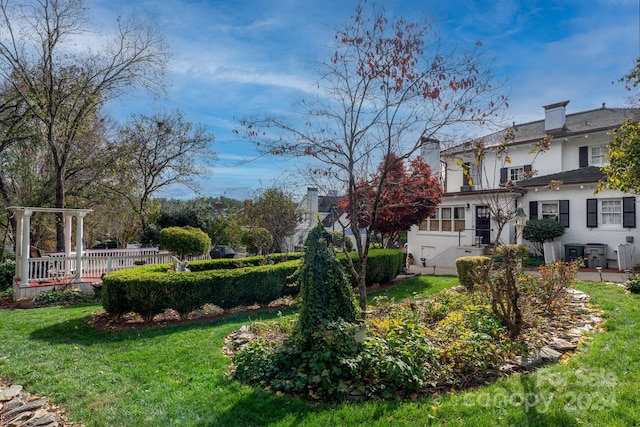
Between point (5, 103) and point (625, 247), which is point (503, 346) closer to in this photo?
point (625, 247)

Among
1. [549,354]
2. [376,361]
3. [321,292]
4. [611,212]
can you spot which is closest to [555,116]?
[611,212]

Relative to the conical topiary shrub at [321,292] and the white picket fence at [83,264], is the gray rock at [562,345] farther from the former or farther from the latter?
the white picket fence at [83,264]

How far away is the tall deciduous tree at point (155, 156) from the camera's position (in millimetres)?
17781

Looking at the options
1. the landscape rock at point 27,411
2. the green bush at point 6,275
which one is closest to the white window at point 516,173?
the landscape rock at point 27,411

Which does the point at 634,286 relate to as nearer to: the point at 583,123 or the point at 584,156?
the point at 584,156

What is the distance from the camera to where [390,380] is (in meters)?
3.78

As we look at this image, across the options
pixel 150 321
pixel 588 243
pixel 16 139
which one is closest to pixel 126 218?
pixel 16 139

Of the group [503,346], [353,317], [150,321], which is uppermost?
[353,317]

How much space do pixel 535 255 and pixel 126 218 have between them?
21284mm

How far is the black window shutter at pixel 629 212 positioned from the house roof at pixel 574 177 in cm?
123

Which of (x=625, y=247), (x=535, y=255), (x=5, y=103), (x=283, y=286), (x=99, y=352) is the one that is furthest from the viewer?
(x=535, y=255)

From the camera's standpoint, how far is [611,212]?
14344mm

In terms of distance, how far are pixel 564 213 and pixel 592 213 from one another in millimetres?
986

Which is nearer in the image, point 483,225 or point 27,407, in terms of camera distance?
point 27,407
